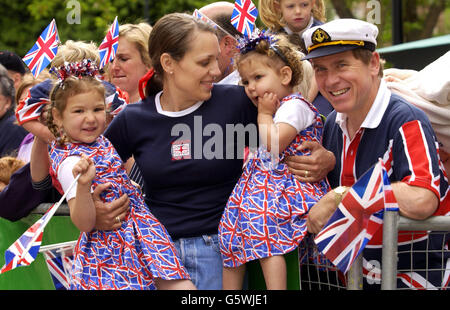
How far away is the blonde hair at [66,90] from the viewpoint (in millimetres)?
3891

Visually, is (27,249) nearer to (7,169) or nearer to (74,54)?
(7,169)

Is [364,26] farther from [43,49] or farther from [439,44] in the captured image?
[439,44]

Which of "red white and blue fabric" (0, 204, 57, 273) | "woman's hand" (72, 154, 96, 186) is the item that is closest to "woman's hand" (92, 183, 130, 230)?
"woman's hand" (72, 154, 96, 186)

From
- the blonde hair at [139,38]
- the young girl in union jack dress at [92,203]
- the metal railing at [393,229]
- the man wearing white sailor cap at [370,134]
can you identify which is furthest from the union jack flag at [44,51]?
the metal railing at [393,229]

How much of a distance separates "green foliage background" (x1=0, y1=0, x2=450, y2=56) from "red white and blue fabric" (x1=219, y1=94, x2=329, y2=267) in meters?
14.5

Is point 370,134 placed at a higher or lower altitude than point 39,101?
lower

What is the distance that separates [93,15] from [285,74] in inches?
657

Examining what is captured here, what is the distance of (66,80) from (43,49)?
0.51 m

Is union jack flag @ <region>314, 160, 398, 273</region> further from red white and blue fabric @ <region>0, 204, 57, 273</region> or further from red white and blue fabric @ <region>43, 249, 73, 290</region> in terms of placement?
red white and blue fabric @ <region>43, 249, 73, 290</region>

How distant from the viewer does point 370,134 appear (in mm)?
3783

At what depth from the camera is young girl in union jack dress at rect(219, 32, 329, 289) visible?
12.4ft

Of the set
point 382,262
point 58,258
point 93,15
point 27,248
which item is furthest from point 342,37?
point 93,15

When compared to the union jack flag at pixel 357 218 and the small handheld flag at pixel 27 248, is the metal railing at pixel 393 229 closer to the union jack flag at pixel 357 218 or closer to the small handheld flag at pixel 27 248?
the union jack flag at pixel 357 218

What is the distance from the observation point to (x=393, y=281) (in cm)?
331
